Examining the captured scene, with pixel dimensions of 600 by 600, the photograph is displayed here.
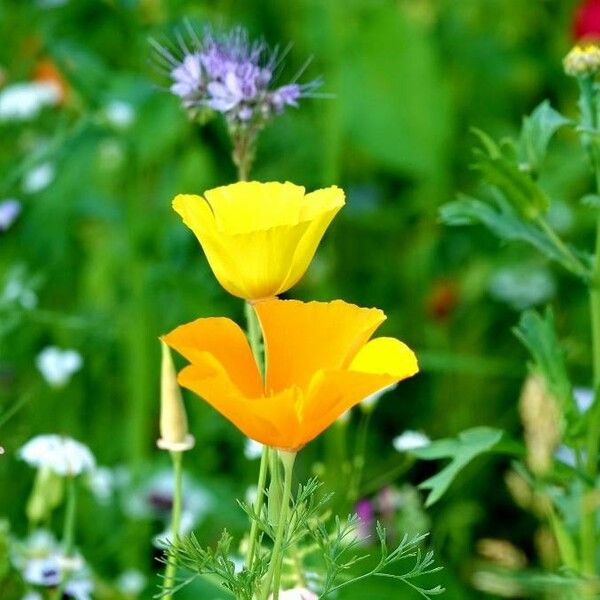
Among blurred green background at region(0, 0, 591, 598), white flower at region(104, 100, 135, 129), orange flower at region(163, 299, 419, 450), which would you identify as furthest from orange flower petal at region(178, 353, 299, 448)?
white flower at region(104, 100, 135, 129)

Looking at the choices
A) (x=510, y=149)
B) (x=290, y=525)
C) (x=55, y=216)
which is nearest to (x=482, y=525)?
(x=55, y=216)

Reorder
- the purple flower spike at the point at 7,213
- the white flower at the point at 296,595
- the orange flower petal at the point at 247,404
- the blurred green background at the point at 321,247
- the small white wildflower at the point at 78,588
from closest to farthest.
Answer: the orange flower petal at the point at 247,404
the white flower at the point at 296,595
the small white wildflower at the point at 78,588
the purple flower spike at the point at 7,213
the blurred green background at the point at 321,247

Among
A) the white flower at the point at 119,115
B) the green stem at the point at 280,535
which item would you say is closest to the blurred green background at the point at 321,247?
the white flower at the point at 119,115

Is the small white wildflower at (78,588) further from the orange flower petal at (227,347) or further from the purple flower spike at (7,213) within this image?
the purple flower spike at (7,213)

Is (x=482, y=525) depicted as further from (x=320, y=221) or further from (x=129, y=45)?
(x=320, y=221)

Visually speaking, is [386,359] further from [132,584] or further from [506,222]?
[132,584]

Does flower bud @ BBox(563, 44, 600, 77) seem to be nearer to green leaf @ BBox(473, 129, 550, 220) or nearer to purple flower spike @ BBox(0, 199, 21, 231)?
green leaf @ BBox(473, 129, 550, 220)
